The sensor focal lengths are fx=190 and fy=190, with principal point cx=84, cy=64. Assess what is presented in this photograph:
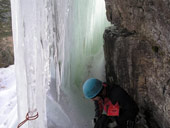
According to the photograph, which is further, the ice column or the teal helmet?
the teal helmet

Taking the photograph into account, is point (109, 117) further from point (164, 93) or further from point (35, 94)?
point (35, 94)

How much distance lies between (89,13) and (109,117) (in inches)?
103

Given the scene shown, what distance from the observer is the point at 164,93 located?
2314mm

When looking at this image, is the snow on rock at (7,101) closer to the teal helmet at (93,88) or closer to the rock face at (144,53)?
the teal helmet at (93,88)

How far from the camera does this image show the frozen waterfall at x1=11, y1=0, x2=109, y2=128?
1666 millimetres

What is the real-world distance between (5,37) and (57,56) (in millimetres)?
7167

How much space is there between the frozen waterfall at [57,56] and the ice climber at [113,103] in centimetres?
57

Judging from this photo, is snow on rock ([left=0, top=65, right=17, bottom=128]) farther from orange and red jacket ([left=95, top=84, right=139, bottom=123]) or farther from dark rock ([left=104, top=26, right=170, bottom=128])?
dark rock ([left=104, top=26, right=170, bottom=128])

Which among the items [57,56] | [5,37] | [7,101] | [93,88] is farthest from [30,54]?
[5,37]

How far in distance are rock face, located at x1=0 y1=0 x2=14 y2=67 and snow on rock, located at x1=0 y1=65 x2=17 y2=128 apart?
417 millimetres

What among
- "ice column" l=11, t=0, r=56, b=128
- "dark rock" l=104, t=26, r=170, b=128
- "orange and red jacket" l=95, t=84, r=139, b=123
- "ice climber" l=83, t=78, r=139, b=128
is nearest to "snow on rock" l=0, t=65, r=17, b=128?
"ice column" l=11, t=0, r=56, b=128

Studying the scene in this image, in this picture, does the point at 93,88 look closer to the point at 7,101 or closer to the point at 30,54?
the point at 30,54

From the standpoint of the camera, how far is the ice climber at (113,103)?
242 cm

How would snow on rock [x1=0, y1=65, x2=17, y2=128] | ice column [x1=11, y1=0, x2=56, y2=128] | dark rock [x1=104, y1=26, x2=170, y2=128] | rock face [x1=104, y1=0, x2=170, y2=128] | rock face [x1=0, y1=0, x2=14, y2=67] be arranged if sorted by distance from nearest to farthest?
ice column [x1=11, y1=0, x2=56, y2=128]
rock face [x1=104, y1=0, x2=170, y2=128]
dark rock [x1=104, y1=26, x2=170, y2=128]
snow on rock [x1=0, y1=65, x2=17, y2=128]
rock face [x1=0, y1=0, x2=14, y2=67]
